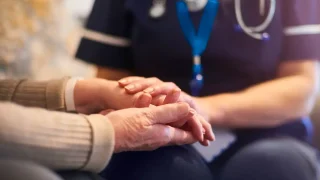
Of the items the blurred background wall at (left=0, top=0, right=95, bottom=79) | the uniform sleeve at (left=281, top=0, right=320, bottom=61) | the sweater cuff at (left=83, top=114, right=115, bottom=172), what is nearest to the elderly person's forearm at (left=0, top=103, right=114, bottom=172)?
the sweater cuff at (left=83, top=114, right=115, bottom=172)

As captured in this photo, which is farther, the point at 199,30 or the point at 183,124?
the point at 199,30

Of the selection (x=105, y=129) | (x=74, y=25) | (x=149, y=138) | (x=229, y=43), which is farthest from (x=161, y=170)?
(x=74, y=25)

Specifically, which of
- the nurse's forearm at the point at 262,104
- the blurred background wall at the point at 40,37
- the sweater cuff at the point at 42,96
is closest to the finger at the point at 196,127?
the nurse's forearm at the point at 262,104

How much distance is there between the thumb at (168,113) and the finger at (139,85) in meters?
0.09

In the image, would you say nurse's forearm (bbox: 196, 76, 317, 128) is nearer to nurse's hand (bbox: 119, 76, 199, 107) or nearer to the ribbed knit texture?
nurse's hand (bbox: 119, 76, 199, 107)

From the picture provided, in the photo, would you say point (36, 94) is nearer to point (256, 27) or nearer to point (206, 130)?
point (206, 130)

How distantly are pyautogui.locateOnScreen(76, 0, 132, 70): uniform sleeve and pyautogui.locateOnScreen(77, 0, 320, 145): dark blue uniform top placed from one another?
1.1 inches

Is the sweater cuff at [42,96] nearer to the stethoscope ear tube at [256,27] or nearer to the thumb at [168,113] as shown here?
the thumb at [168,113]

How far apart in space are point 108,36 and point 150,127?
1.18ft

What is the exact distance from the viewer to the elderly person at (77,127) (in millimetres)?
581

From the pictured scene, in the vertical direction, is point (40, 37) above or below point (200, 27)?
below

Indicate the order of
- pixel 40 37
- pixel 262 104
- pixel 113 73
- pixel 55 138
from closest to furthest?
1. pixel 55 138
2. pixel 262 104
3. pixel 113 73
4. pixel 40 37

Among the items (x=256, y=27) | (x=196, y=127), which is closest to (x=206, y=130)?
(x=196, y=127)

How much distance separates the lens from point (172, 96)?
87cm
